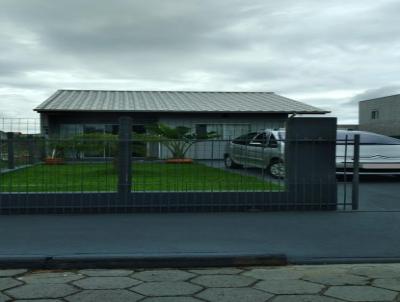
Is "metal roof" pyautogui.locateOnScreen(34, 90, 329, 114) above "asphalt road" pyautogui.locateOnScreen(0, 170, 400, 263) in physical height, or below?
above

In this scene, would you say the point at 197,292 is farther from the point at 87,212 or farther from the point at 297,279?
the point at 87,212

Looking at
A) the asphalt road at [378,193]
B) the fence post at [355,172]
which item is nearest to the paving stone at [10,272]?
the fence post at [355,172]

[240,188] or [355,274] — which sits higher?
[240,188]

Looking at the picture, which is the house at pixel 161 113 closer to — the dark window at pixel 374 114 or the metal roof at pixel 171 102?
the metal roof at pixel 171 102

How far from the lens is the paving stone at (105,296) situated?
5.17 metres

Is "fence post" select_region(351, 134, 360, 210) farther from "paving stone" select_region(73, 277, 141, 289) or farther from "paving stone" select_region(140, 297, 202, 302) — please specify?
"paving stone" select_region(140, 297, 202, 302)

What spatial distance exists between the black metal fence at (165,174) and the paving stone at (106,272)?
10.8ft

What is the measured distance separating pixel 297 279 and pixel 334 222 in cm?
319

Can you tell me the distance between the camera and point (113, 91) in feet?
116

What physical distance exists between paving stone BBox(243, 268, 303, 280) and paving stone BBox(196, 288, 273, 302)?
21.6 inches

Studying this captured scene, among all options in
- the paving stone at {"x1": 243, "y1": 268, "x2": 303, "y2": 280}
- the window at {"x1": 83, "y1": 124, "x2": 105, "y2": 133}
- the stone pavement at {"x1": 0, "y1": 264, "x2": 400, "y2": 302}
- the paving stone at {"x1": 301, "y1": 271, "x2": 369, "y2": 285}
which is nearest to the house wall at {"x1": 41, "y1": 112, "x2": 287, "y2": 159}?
the window at {"x1": 83, "y1": 124, "x2": 105, "y2": 133}

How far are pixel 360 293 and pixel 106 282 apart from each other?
8.55 feet

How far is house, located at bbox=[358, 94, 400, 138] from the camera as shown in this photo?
49656 mm

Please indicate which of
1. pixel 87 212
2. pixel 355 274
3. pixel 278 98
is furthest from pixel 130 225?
pixel 278 98
